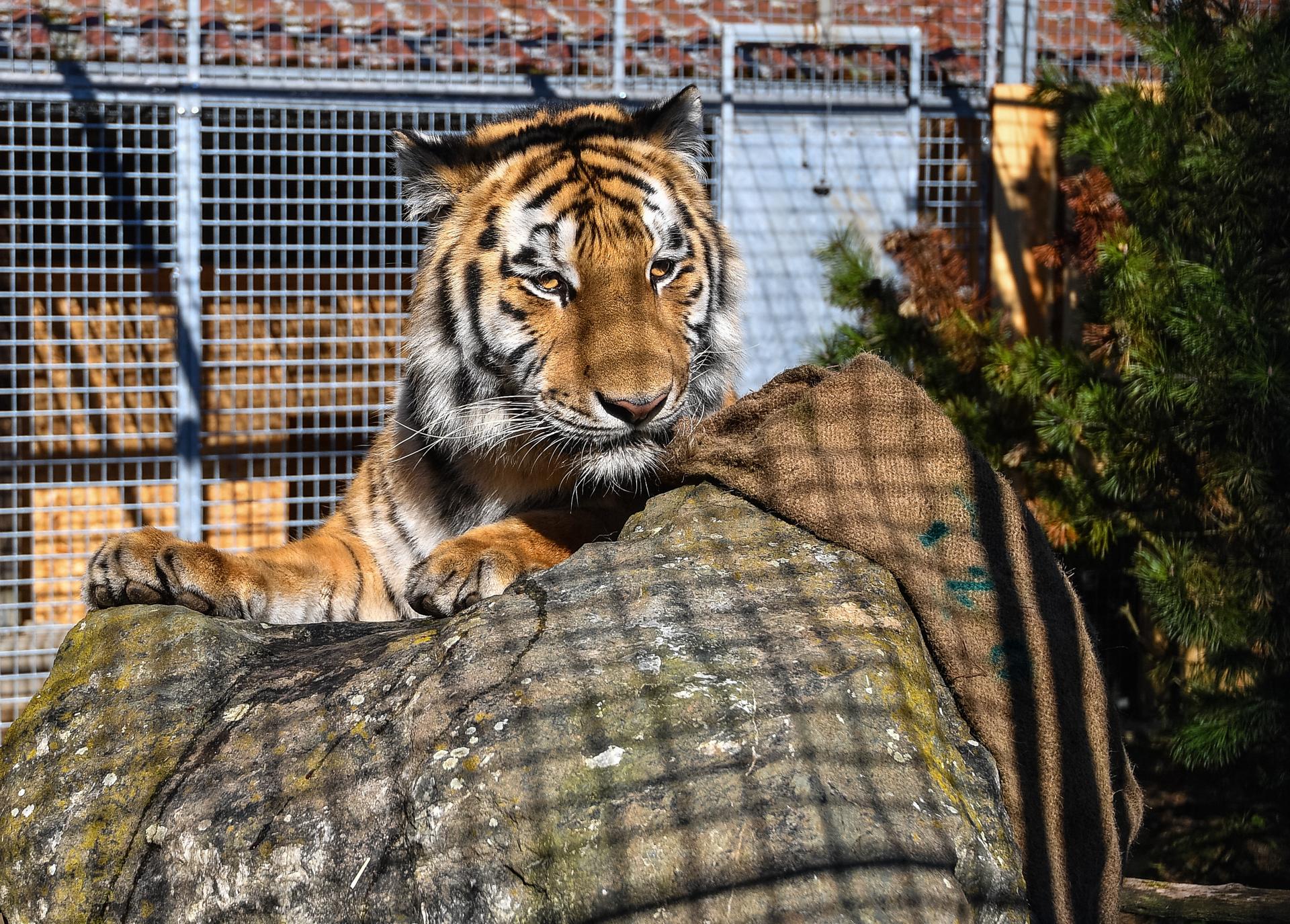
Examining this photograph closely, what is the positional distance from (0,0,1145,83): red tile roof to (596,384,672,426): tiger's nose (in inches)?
115

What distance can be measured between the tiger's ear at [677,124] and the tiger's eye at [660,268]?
0.37m

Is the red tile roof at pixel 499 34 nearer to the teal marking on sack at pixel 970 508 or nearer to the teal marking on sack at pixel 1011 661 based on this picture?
the teal marking on sack at pixel 970 508

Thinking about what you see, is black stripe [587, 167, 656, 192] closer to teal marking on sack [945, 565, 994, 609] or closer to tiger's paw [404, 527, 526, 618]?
tiger's paw [404, 527, 526, 618]

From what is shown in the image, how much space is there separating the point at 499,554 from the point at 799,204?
3.22 m

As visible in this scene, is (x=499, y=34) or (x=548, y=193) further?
(x=499, y=34)

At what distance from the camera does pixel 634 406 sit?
2.04m

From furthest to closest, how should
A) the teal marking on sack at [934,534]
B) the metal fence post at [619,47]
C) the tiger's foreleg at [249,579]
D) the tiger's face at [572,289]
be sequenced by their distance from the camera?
the metal fence post at [619,47]
the tiger's face at [572,289]
the tiger's foreleg at [249,579]
the teal marking on sack at [934,534]

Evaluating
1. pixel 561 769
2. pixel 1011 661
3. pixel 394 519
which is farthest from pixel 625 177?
pixel 561 769

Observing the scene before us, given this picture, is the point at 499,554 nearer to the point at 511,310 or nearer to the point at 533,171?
the point at 511,310

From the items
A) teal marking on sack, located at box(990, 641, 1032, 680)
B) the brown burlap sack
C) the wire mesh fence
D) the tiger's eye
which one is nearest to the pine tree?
the wire mesh fence

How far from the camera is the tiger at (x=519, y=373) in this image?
6.77ft

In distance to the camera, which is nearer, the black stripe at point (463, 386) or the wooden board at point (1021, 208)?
the black stripe at point (463, 386)

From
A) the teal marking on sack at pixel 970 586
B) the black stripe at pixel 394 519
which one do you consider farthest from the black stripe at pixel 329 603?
the teal marking on sack at pixel 970 586

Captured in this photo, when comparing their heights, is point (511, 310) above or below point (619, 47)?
below
